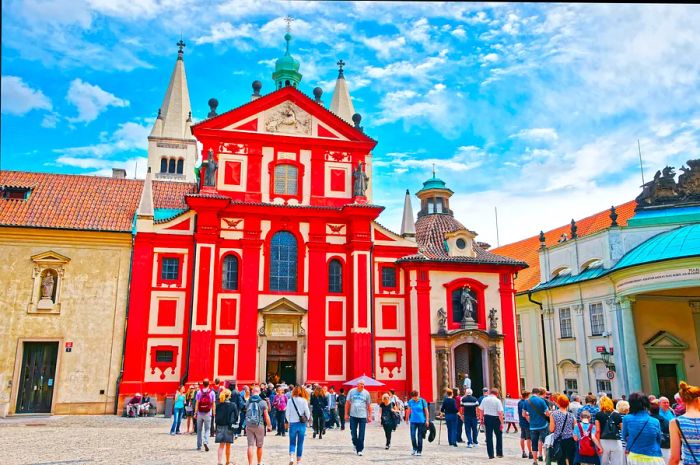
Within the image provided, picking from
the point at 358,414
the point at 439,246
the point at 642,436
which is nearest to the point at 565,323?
the point at 439,246

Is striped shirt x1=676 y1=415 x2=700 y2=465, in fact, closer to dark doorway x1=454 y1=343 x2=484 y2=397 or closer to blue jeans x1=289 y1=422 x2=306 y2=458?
blue jeans x1=289 y1=422 x2=306 y2=458

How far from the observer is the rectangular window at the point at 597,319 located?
31.9 meters

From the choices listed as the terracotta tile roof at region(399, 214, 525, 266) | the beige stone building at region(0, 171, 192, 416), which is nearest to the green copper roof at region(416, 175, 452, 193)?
the terracotta tile roof at region(399, 214, 525, 266)

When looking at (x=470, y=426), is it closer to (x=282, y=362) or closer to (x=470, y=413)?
(x=470, y=413)

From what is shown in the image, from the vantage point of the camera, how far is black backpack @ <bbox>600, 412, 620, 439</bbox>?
1031 cm

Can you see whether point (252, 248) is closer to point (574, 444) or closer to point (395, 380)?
point (395, 380)

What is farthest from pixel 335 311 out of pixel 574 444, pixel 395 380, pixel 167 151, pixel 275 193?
pixel 167 151

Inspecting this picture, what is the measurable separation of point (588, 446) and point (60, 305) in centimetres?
2484

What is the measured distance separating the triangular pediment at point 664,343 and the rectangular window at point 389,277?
14195mm

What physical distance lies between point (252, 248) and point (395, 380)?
10.3m

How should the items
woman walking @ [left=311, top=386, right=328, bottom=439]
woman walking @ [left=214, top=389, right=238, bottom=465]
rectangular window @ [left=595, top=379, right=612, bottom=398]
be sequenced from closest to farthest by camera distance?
woman walking @ [left=214, top=389, right=238, bottom=465], woman walking @ [left=311, top=386, right=328, bottom=439], rectangular window @ [left=595, top=379, right=612, bottom=398]

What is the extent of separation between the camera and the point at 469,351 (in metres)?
31.3

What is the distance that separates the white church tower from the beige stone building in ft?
98.0

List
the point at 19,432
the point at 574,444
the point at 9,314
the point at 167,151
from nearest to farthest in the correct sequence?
the point at 574,444
the point at 19,432
the point at 9,314
the point at 167,151
